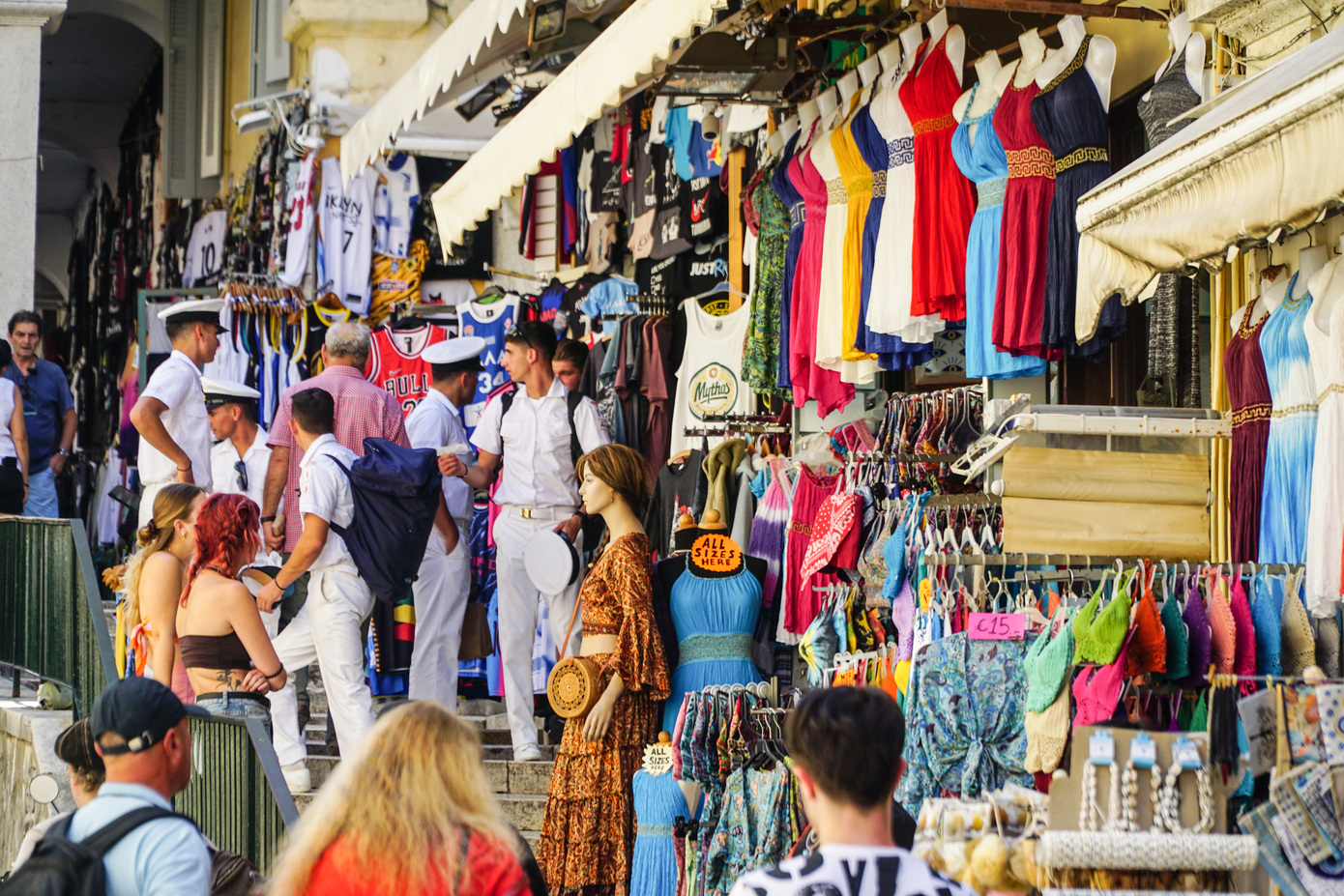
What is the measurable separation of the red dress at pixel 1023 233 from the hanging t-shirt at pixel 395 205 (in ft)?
26.7

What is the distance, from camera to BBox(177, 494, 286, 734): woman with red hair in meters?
6.44

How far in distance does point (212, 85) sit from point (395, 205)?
4.65 m

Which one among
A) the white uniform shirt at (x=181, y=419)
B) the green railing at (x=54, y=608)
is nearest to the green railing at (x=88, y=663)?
the green railing at (x=54, y=608)

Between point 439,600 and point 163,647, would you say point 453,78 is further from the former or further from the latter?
point 163,647

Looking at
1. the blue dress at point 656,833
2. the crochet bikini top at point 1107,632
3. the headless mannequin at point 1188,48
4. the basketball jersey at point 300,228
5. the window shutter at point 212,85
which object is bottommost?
the blue dress at point 656,833

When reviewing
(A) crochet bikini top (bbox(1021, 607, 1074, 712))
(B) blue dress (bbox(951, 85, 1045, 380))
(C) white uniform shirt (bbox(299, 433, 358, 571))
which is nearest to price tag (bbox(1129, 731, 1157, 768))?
(A) crochet bikini top (bbox(1021, 607, 1074, 712))

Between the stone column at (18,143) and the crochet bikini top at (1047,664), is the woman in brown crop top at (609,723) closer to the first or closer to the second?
the crochet bikini top at (1047,664)

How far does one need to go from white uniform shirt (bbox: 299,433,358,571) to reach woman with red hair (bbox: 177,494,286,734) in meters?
0.96

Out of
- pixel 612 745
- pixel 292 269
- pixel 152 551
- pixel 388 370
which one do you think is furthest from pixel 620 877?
pixel 292 269

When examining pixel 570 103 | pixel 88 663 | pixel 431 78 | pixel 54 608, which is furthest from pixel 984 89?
pixel 54 608

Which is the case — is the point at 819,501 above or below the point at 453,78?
below

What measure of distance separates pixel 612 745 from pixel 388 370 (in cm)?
564

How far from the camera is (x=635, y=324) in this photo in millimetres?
10070

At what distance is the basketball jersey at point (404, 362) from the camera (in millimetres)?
12062
